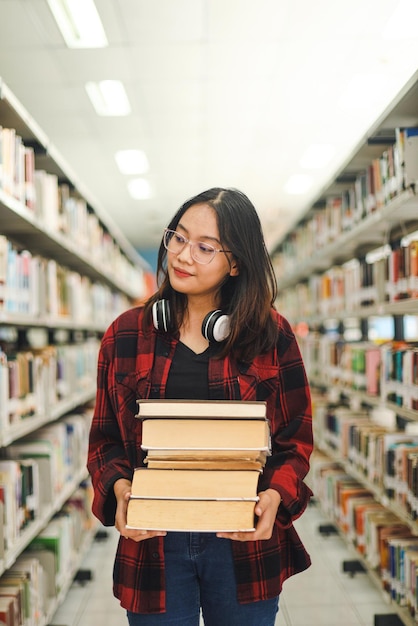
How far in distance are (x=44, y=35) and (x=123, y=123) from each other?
1796 millimetres

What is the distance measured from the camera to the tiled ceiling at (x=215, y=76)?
4.00m

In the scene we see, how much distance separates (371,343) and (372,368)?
555mm

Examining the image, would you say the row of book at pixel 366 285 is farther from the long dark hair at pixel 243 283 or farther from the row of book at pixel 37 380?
the row of book at pixel 37 380

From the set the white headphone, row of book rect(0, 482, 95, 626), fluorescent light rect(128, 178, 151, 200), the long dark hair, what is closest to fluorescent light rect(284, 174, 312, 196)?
fluorescent light rect(128, 178, 151, 200)

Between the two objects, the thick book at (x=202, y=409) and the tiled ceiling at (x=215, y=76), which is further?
the tiled ceiling at (x=215, y=76)

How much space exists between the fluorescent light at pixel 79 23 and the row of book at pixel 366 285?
236 centimetres

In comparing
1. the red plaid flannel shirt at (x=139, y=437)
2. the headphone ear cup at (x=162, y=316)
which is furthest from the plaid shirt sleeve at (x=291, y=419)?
the headphone ear cup at (x=162, y=316)

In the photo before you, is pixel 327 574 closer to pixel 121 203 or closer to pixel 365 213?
pixel 365 213

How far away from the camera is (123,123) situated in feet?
19.7

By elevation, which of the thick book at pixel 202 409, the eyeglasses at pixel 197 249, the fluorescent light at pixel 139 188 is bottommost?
the thick book at pixel 202 409

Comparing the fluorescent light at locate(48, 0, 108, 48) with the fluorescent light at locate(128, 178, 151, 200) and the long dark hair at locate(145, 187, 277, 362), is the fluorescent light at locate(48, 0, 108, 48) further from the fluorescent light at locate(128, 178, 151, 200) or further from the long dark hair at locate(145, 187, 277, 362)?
the fluorescent light at locate(128, 178, 151, 200)

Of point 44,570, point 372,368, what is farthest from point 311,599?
point 44,570

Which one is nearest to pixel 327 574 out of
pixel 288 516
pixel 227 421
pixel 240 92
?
pixel 288 516

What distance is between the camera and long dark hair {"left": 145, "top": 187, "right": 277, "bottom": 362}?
1329mm
